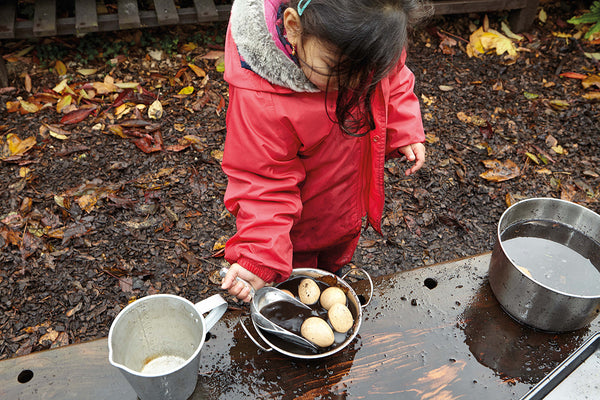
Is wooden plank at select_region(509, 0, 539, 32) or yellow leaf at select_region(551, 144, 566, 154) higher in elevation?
wooden plank at select_region(509, 0, 539, 32)

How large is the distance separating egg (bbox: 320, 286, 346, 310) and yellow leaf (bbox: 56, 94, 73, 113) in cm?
278

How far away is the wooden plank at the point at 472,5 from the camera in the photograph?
164 inches

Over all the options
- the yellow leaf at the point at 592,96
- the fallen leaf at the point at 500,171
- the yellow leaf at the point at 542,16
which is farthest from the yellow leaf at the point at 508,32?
the fallen leaf at the point at 500,171

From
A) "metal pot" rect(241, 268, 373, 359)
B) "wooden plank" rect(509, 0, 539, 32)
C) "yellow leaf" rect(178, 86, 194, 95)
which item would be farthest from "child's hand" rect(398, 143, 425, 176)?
"wooden plank" rect(509, 0, 539, 32)

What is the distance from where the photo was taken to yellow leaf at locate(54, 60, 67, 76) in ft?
11.9

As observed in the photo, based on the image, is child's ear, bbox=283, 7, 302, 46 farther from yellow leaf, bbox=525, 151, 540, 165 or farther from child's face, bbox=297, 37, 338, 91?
yellow leaf, bbox=525, 151, 540, 165

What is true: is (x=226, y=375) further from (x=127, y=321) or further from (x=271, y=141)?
(x=271, y=141)

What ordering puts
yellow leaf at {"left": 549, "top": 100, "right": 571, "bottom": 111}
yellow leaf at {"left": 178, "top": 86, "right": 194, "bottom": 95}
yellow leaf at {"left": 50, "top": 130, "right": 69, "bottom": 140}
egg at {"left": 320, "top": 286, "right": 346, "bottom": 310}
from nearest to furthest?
egg at {"left": 320, "top": 286, "right": 346, "bottom": 310}
yellow leaf at {"left": 50, "top": 130, "right": 69, "bottom": 140}
yellow leaf at {"left": 178, "top": 86, "right": 194, "bottom": 95}
yellow leaf at {"left": 549, "top": 100, "right": 571, "bottom": 111}

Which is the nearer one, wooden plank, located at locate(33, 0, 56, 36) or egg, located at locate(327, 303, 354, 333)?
egg, located at locate(327, 303, 354, 333)

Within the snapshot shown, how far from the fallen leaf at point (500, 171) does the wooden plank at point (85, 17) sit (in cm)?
305

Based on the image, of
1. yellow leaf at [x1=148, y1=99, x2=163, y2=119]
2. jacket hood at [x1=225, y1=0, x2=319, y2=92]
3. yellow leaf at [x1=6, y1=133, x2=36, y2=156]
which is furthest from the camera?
yellow leaf at [x1=148, y1=99, x2=163, y2=119]

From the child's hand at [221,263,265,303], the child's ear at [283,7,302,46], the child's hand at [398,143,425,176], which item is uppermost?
the child's ear at [283,7,302,46]

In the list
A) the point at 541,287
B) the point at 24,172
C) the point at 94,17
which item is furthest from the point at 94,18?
the point at 541,287

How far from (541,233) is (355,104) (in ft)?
2.71
